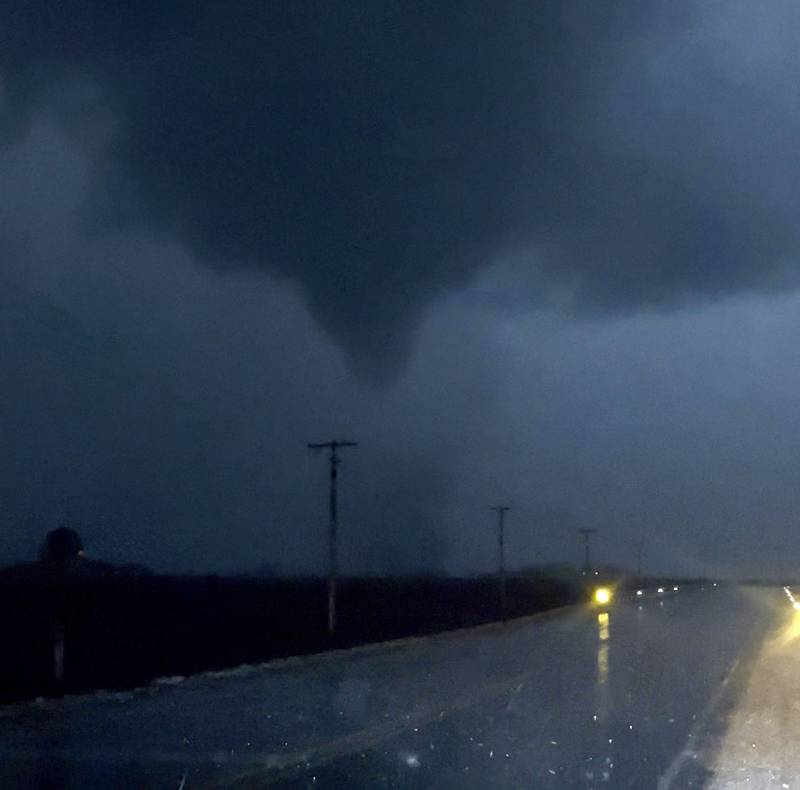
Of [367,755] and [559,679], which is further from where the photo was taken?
[559,679]

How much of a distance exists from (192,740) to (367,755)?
110 inches

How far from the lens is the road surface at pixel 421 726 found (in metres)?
15.1

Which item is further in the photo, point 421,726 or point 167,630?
point 167,630

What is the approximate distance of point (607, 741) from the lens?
1817 cm

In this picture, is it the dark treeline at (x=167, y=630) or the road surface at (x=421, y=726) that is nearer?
the road surface at (x=421, y=726)

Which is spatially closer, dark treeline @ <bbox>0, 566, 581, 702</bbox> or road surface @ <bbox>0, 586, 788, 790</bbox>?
road surface @ <bbox>0, 586, 788, 790</bbox>

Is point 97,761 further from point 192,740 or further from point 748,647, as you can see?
point 748,647

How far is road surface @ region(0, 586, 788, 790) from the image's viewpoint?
15.1 m

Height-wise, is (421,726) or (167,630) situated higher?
(421,726)

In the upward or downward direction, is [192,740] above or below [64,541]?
below

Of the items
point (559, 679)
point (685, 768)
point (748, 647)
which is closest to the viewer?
point (685, 768)

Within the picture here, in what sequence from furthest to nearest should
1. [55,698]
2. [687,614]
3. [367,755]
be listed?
[687,614] → [55,698] → [367,755]

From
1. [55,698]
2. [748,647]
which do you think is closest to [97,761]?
[55,698]

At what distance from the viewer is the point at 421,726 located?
19984mm
